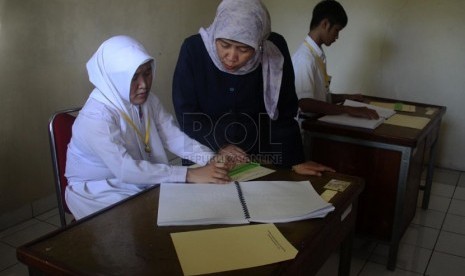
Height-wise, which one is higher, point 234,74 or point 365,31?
point 365,31

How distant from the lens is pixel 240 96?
1.64 metres

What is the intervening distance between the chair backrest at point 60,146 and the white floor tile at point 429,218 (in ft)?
7.24

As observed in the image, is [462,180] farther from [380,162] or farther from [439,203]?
[380,162]

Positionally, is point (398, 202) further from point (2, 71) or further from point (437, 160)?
point (2, 71)

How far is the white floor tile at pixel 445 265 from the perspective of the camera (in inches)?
83.1

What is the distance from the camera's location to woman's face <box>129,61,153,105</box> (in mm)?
1419

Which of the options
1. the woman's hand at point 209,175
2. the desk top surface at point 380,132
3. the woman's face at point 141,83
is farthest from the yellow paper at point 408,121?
the woman's face at point 141,83

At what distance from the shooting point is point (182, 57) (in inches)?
64.1

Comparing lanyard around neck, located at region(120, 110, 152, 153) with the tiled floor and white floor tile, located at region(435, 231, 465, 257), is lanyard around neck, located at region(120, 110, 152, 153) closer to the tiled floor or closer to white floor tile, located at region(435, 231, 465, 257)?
the tiled floor

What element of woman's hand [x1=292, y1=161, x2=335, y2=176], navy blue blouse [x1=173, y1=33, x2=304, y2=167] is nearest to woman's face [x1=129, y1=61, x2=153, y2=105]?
navy blue blouse [x1=173, y1=33, x2=304, y2=167]

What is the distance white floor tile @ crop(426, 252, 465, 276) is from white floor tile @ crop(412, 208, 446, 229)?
38cm

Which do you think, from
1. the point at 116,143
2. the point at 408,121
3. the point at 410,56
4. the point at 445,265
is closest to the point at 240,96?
the point at 116,143

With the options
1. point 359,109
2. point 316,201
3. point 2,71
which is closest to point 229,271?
point 316,201

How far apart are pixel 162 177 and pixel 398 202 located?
1.33m
